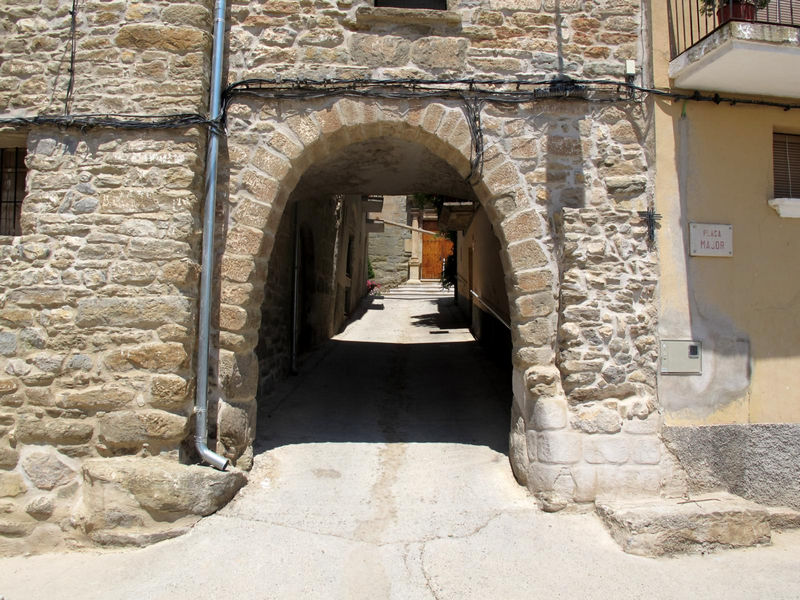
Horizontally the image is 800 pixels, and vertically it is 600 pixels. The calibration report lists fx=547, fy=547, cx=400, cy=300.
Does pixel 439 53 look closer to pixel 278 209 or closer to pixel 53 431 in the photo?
pixel 278 209

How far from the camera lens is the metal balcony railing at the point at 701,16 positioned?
4.24 m

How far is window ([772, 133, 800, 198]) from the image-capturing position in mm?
4547

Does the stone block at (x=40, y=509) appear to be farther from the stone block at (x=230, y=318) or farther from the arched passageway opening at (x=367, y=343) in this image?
the stone block at (x=230, y=318)

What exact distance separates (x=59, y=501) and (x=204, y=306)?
5.36 ft

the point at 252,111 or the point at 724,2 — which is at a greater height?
the point at 724,2

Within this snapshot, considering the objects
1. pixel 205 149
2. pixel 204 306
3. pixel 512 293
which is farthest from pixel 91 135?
pixel 512 293

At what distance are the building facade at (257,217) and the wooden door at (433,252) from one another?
1622 cm

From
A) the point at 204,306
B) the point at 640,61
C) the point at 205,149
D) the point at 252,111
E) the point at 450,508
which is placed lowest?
the point at 450,508

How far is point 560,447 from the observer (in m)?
3.97

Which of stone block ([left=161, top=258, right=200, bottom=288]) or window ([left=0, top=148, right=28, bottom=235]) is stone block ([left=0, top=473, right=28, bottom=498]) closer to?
stone block ([left=161, top=258, right=200, bottom=288])

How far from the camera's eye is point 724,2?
13.7ft

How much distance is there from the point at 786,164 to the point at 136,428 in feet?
18.1

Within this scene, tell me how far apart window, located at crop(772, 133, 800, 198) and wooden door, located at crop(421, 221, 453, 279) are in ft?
52.9

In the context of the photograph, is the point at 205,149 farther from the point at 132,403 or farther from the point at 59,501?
the point at 59,501
